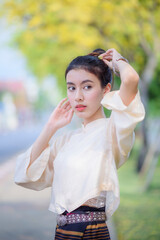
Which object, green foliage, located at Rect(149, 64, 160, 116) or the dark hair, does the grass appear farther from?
green foliage, located at Rect(149, 64, 160, 116)

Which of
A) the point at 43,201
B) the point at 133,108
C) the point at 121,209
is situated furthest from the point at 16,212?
the point at 133,108

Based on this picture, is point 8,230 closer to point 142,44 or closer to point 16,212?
point 16,212

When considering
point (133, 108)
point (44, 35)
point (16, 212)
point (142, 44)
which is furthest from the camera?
point (44, 35)

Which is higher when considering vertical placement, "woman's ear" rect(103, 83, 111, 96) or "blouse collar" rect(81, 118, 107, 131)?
"woman's ear" rect(103, 83, 111, 96)

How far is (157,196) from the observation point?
7535 mm

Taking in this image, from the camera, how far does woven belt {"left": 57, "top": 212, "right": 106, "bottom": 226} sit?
2.20 meters

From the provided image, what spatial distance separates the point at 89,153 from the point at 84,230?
16.3 inches

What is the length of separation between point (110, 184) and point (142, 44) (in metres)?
7.54

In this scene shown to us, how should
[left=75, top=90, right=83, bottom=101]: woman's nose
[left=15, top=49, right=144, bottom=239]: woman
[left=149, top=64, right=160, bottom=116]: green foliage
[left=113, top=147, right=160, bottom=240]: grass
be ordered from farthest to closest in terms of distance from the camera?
[left=149, top=64, right=160, bottom=116]: green foliage < [left=113, top=147, right=160, bottom=240]: grass < [left=75, top=90, right=83, bottom=101]: woman's nose < [left=15, top=49, right=144, bottom=239]: woman

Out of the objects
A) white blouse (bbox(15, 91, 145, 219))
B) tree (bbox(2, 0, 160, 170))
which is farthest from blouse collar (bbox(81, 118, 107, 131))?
tree (bbox(2, 0, 160, 170))

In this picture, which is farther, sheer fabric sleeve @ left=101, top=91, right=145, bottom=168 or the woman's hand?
the woman's hand

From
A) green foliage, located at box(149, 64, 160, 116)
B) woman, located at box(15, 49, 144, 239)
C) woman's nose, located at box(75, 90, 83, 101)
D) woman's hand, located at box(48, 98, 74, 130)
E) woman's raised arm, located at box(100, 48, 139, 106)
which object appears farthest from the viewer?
green foliage, located at box(149, 64, 160, 116)

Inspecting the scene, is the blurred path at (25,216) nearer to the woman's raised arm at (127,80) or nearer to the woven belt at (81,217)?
the woven belt at (81,217)

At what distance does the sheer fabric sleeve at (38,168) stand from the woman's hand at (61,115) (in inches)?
4.9
